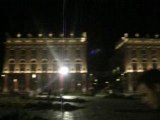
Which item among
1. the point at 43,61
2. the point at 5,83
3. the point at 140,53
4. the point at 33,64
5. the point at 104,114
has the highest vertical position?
the point at 140,53

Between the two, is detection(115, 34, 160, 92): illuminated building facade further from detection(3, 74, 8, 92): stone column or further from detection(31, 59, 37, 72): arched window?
detection(3, 74, 8, 92): stone column

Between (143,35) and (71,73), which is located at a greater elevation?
(143,35)

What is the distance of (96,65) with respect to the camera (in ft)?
310

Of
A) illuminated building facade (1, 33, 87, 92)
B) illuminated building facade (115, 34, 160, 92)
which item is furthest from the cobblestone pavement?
illuminated building facade (115, 34, 160, 92)

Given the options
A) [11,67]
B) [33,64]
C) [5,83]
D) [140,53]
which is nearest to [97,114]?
[5,83]

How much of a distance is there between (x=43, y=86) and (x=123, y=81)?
18831mm

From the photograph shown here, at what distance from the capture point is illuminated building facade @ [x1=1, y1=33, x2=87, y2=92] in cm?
7875

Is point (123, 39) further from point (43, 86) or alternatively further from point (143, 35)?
point (43, 86)

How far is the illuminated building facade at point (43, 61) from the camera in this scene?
78.8 m

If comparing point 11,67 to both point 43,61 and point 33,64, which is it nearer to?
point 33,64

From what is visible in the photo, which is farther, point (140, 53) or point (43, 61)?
point (140, 53)

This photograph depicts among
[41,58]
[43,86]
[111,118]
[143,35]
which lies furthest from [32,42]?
[111,118]

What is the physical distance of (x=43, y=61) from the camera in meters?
82.1

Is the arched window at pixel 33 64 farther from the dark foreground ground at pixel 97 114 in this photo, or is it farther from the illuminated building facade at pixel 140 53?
the dark foreground ground at pixel 97 114
